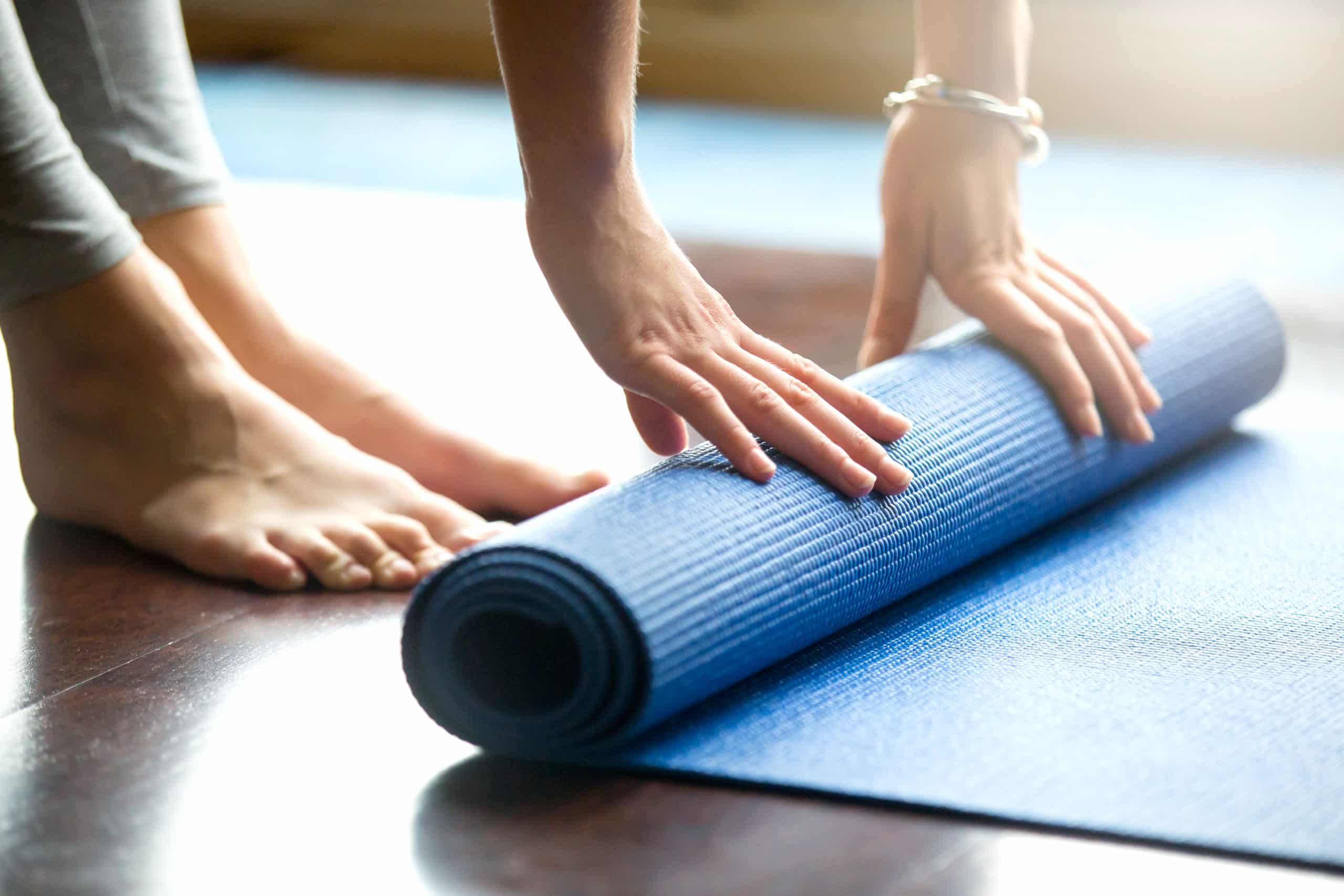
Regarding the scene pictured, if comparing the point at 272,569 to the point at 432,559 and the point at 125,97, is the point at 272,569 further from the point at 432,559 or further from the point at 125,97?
the point at 125,97

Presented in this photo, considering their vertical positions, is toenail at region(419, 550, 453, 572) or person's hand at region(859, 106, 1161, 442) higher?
person's hand at region(859, 106, 1161, 442)

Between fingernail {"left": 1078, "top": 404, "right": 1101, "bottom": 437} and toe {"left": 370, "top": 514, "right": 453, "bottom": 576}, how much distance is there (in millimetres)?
552

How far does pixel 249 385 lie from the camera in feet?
4.89

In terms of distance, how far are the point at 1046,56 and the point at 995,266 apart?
2.82 metres

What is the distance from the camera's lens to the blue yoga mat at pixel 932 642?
0.99 meters

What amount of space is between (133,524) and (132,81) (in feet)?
1.49

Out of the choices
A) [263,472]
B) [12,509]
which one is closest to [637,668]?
[263,472]

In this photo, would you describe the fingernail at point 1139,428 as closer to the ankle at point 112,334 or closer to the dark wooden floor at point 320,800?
the dark wooden floor at point 320,800

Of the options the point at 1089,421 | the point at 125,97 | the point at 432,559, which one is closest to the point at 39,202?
the point at 125,97

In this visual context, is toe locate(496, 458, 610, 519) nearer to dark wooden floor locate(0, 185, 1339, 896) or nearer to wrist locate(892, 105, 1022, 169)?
dark wooden floor locate(0, 185, 1339, 896)

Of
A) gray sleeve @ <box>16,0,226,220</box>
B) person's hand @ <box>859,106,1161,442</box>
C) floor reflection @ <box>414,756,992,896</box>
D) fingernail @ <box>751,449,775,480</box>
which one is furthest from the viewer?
gray sleeve @ <box>16,0,226,220</box>

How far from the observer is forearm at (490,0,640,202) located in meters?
1.17

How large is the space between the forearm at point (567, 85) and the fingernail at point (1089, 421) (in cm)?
48

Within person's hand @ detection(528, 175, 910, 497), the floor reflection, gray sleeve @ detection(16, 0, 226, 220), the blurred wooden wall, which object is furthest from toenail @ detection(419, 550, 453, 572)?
the blurred wooden wall
